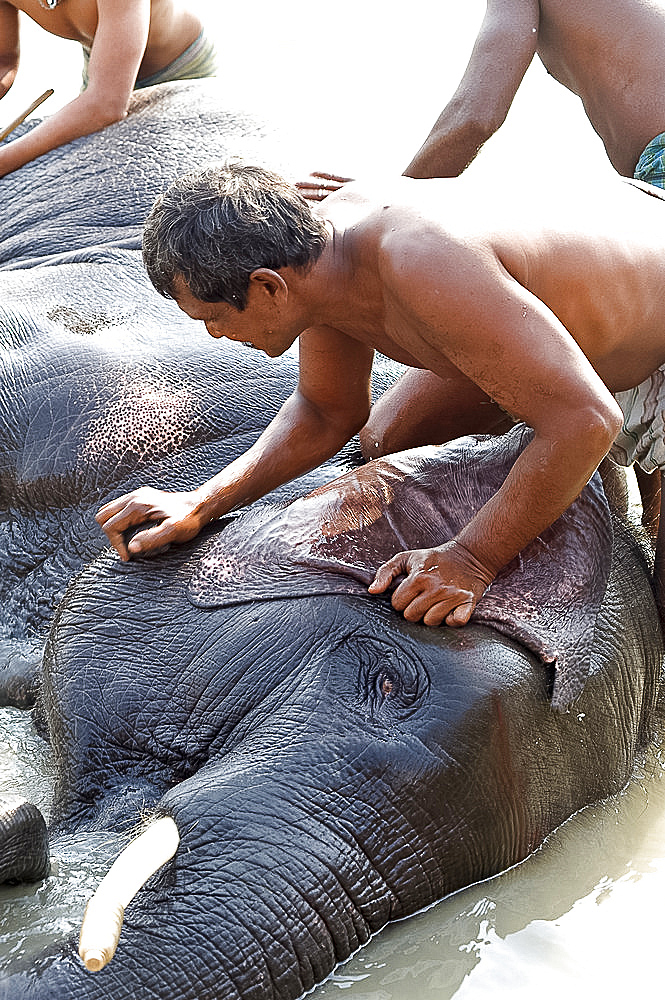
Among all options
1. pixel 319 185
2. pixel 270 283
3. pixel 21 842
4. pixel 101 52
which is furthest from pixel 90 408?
pixel 101 52

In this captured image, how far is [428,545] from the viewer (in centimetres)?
199

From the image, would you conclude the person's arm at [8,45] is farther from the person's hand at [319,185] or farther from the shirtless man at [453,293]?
the shirtless man at [453,293]

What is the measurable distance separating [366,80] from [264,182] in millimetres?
6390

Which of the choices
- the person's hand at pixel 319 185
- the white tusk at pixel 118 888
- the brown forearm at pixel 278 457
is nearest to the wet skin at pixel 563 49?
the person's hand at pixel 319 185

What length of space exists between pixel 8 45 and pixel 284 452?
2.22 metres

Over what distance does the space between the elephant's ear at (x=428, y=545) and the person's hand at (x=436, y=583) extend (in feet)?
0.11

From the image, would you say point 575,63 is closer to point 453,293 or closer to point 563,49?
point 563,49

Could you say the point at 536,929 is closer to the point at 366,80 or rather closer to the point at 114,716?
the point at 114,716

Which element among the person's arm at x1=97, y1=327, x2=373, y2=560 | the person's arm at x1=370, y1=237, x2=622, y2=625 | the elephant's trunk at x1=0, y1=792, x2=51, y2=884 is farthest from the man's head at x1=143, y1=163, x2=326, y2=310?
the elephant's trunk at x1=0, y1=792, x2=51, y2=884

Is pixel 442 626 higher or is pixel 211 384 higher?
pixel 211 384

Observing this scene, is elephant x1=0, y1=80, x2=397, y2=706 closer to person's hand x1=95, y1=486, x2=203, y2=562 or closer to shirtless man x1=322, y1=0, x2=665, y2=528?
person's hand x1=95, y1=486, x2=203, y2=562

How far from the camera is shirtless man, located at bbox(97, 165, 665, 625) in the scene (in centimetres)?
177

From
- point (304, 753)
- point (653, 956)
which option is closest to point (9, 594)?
point (304, 753)

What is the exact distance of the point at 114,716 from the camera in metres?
1.93
